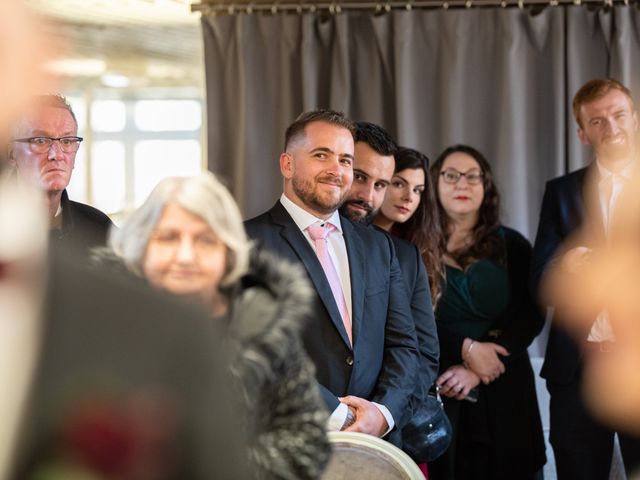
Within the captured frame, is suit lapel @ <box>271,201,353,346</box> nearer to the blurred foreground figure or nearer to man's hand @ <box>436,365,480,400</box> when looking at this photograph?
man's hand @ <box>436,365,480,400</box>

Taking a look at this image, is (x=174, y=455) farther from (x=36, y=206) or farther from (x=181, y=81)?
(x=181, y=81)

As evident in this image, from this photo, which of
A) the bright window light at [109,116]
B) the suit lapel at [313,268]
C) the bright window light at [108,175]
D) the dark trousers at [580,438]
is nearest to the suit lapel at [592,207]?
the dark trousers at [580,438]

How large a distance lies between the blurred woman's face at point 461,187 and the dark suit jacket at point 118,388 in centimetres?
258

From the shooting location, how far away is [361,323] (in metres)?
2.43

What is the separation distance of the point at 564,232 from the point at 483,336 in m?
0.47

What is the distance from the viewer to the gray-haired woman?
1.03 metres

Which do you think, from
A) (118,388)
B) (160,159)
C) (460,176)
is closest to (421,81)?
(460,176)

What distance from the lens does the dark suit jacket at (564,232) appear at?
118 inches

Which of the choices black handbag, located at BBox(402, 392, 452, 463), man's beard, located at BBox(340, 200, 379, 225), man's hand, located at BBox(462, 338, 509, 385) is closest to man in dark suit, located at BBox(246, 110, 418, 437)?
black handbag, located at BBox(402, 392, 452, 463)

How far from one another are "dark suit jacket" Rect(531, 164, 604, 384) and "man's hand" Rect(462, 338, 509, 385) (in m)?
0.16

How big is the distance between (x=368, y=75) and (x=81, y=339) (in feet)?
11.7

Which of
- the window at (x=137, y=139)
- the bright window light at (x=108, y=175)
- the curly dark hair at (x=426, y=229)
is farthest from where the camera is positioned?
the window at (x=137, y=139)

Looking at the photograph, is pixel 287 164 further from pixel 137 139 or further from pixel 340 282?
pixel 137 139

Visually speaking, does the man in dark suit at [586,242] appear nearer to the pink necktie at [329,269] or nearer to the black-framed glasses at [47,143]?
the pink necktie at [329,269]
